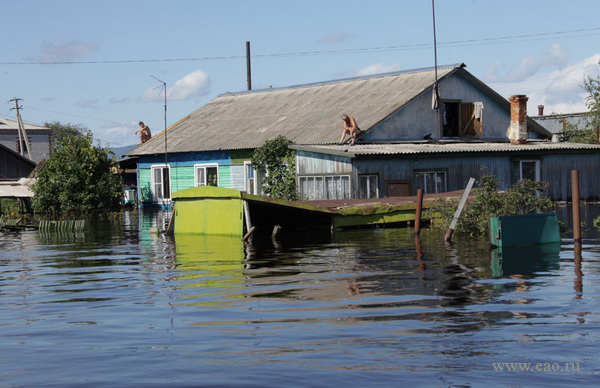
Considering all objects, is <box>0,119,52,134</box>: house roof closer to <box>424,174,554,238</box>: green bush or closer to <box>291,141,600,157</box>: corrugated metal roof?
→ <box>291,141,600,157</box>: corrugated metal roof

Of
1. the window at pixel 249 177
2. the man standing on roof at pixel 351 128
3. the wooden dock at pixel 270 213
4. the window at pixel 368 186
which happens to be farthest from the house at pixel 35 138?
the wooden dock at pixel 270 213

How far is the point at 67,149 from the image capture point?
4259 cm

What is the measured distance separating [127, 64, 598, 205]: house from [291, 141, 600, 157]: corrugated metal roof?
5cm

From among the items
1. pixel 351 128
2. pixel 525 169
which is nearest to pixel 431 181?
pixel 351 128

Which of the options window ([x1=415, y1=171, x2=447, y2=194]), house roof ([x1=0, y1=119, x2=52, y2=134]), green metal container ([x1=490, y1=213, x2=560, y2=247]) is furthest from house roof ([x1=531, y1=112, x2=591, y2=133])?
house roof ([x1=0, y1=119, x2=52, y2=134])

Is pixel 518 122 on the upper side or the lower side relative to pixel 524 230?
upper

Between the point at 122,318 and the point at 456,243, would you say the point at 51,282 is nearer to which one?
the point at 122,318

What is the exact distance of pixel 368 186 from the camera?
31078 mm

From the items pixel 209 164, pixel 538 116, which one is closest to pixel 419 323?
pixel 209 164

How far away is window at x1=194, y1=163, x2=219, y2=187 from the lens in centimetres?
4116

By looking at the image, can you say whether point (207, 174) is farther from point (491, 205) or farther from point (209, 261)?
point (209, 261)

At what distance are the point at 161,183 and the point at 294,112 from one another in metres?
8.18

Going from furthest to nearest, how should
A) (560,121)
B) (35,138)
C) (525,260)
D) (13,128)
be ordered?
(35,138) → (13,128) → (560,121) → (525,260)

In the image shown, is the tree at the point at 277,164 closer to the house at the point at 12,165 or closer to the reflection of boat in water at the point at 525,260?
the reflection of boat in water at the point at 525,260
